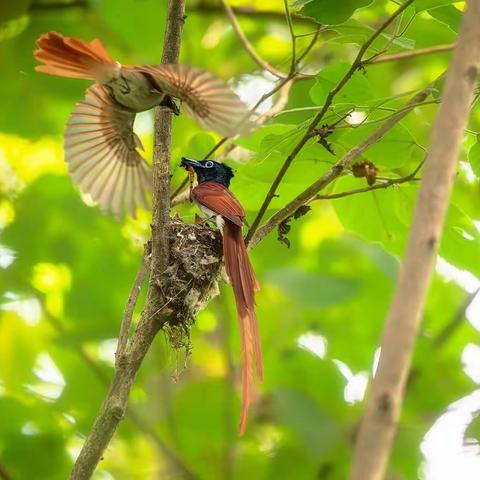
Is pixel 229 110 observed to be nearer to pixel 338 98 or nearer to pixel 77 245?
pixel 338 98

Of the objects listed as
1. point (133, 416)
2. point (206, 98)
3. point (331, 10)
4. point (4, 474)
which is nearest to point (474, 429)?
point (331, 10)

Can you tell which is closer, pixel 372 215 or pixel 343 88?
pixel 343 88

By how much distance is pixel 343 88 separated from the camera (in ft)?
10.1

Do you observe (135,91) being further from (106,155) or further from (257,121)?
(106,155)

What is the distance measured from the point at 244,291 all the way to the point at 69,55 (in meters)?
1.09

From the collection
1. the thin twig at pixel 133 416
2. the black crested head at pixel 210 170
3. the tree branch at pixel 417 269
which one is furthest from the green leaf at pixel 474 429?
the black crested head at pixel 210 170

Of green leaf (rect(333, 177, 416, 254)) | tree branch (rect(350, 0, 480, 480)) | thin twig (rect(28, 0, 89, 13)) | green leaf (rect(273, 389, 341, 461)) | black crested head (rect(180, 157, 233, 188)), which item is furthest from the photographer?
thin twig (rect(28, 0, 89, 13))

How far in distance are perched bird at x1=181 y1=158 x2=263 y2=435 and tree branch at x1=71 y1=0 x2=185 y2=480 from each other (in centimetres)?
36

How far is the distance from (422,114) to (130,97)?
2378 millimetres

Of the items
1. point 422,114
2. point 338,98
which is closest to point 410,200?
point 338,98

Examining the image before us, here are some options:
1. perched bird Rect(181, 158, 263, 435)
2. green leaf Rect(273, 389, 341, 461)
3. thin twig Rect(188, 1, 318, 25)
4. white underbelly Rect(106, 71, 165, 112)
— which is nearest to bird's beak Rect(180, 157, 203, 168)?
perched bird Rect(181, 158, 263, 435)

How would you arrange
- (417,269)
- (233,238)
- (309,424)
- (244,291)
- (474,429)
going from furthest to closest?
(233,238) → (244,291) → (474,429) → (309,424) → (417,269)

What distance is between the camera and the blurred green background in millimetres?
2959

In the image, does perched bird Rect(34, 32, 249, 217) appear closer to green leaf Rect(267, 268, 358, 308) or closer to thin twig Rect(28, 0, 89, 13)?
green leaf Rect(267, 268, 358, 308)
